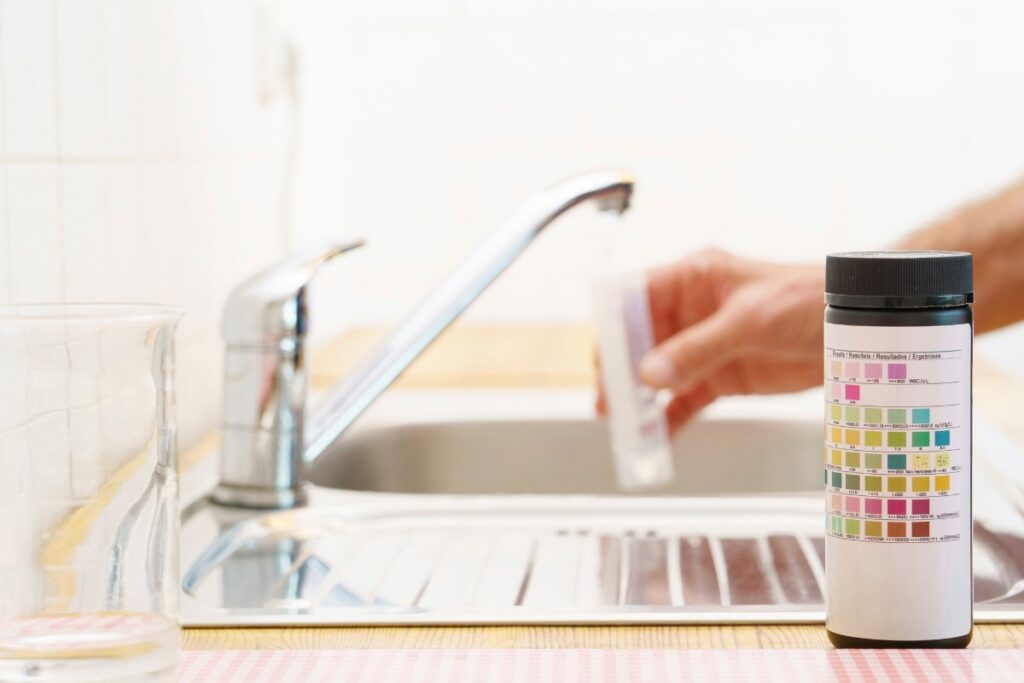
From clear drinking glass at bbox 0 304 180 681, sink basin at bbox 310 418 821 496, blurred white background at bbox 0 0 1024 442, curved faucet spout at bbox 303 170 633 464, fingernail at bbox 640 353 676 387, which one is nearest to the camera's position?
clear drinking glass at bbox 0 304 180 681

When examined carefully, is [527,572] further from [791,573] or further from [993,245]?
[993,245]

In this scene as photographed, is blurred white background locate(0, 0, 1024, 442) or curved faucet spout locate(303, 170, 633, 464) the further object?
blurred white background locate(0, 0, 1024, 442)

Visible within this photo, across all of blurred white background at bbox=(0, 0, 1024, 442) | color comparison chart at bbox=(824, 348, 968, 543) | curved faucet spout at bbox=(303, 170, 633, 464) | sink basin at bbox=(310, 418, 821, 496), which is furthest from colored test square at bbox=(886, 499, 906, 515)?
blurred white background at bbox=(0, 0, 1024, 442)

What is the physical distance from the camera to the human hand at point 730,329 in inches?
38.4

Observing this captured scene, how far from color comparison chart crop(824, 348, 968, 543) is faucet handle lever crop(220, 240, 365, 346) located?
1.37ft

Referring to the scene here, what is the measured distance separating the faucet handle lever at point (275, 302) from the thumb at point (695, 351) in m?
0.24

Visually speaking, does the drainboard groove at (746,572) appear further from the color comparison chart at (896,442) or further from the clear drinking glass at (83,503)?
the clear drinking glass at (83,503)

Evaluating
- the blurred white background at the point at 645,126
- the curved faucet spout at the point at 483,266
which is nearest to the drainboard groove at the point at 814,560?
the curved faucet spout at the point at 483,266

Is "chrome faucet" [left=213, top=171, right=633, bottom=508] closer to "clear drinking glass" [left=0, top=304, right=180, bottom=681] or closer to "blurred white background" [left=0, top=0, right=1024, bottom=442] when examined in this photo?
"clear drinking glass" [left=0, top=304, right=180, bottom=681]

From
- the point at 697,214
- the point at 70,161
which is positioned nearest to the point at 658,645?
the point at 70,161

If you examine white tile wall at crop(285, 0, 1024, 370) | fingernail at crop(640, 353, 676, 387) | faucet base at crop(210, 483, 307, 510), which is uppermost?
white tile wall at crop(285, 0, 1024, 370)

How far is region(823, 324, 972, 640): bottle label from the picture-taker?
502mm

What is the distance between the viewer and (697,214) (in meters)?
1.91

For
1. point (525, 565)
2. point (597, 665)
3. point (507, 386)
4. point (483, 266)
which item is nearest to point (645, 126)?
point (507, 386)
